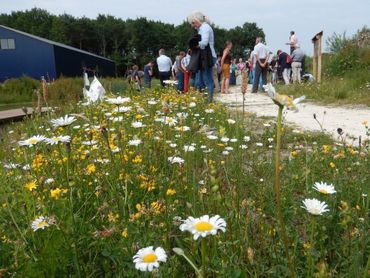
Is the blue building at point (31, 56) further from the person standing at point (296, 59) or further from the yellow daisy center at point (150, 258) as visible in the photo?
the yellow daisy center at point (150, 258)

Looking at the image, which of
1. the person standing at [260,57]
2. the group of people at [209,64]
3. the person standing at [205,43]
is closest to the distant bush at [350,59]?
the group of people at [209,64]

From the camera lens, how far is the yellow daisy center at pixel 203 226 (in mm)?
966

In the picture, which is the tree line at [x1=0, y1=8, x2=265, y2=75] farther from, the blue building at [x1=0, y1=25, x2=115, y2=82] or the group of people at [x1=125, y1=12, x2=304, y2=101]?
the group of people at [x1=125, y1=12, x2=304, y2=101]

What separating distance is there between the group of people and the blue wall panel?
913 inches

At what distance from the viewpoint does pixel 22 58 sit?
134 feet

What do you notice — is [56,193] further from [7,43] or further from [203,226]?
[7,43]

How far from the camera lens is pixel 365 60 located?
1334cm

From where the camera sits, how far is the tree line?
262ft

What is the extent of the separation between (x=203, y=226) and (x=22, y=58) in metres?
43.6

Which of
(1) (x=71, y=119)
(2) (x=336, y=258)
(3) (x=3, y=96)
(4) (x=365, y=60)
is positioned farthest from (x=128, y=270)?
(3) (x=3, y=96)

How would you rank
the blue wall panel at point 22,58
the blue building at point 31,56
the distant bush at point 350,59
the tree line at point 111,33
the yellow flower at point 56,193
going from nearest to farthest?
the yellow flower at point 56,193, the distant bush at point 350,59, the blue building at point 31,56, the blue wall panel at point 22,58, the tree line at point 111,33

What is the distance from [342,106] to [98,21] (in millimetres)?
82352

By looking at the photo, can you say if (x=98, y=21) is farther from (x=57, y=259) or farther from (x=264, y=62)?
(x=57, y=259)

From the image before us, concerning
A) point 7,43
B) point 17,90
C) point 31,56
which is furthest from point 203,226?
point 7,43
